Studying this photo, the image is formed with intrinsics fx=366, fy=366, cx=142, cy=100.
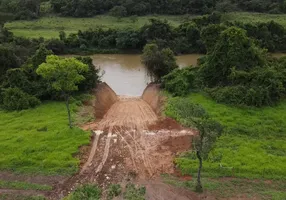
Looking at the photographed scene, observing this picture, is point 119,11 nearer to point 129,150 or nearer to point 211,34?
point 211,34

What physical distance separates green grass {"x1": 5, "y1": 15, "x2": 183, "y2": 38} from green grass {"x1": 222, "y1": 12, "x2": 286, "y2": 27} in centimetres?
1036

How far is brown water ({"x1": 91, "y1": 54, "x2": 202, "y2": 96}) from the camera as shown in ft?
153

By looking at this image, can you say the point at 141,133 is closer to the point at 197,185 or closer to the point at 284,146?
the point at 197,185

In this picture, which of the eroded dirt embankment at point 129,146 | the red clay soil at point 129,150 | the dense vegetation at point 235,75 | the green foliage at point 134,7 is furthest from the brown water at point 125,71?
the green foliage at point 134,7

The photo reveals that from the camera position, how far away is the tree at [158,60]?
4112 centimetres

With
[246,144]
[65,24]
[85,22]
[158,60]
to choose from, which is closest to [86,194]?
[246,144]

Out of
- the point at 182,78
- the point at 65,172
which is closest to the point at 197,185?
the point at 65,172

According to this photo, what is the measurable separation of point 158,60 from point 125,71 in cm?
1308

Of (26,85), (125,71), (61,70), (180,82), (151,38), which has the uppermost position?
(61,70)

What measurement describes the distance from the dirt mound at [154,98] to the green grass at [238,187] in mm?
12431

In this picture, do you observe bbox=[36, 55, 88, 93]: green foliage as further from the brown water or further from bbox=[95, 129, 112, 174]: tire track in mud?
the brown water

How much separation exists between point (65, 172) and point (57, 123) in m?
7.38

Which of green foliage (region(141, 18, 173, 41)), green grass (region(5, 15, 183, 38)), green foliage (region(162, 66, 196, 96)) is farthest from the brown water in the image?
green grass (region(5, 15, 183, 38))

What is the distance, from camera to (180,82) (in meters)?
35.7
